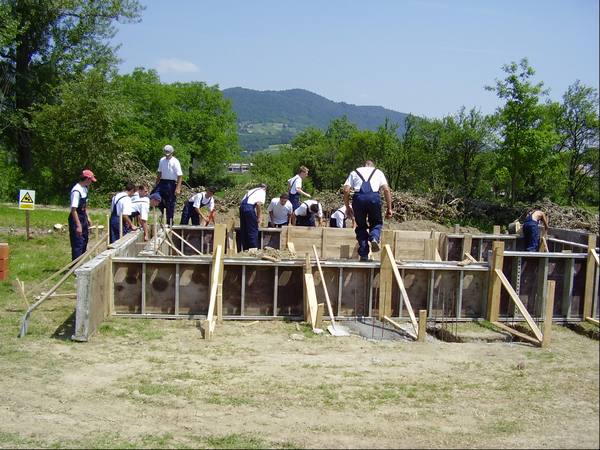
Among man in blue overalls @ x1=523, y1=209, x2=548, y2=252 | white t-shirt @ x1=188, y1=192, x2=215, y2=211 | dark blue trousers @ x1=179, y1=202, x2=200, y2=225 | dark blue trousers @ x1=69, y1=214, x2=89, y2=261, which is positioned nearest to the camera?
dark blue trousers @ x1=69, y1=214, x2=89, y2=261

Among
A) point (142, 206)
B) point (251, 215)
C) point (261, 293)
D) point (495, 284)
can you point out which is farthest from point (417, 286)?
point (142, 206)

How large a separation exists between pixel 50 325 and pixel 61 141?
22.5 meters

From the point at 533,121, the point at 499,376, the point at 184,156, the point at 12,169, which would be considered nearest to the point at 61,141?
the point at 12,169

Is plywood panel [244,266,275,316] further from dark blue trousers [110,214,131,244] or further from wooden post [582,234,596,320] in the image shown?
wooden post [582,234,596,320]

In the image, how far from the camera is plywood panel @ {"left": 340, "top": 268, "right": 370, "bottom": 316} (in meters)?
11.2

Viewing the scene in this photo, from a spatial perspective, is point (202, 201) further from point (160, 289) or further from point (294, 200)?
point (160, 289)

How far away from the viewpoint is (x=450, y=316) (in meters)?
11.4

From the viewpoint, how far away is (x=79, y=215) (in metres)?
13.3

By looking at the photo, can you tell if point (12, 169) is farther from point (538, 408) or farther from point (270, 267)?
point (538, 408)

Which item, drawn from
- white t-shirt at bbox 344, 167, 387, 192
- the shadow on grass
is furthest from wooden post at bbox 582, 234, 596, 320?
the shadow on grass

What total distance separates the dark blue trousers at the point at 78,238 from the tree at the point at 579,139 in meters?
25.2

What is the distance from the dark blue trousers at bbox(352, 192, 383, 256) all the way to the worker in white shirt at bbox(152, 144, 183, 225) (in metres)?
4.29

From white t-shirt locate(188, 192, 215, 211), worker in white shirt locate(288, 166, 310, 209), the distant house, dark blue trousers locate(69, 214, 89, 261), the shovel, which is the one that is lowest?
the shovel

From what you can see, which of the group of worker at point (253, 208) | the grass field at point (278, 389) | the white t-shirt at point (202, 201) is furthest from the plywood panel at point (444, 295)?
the white t-shirt at point (202, 201)
